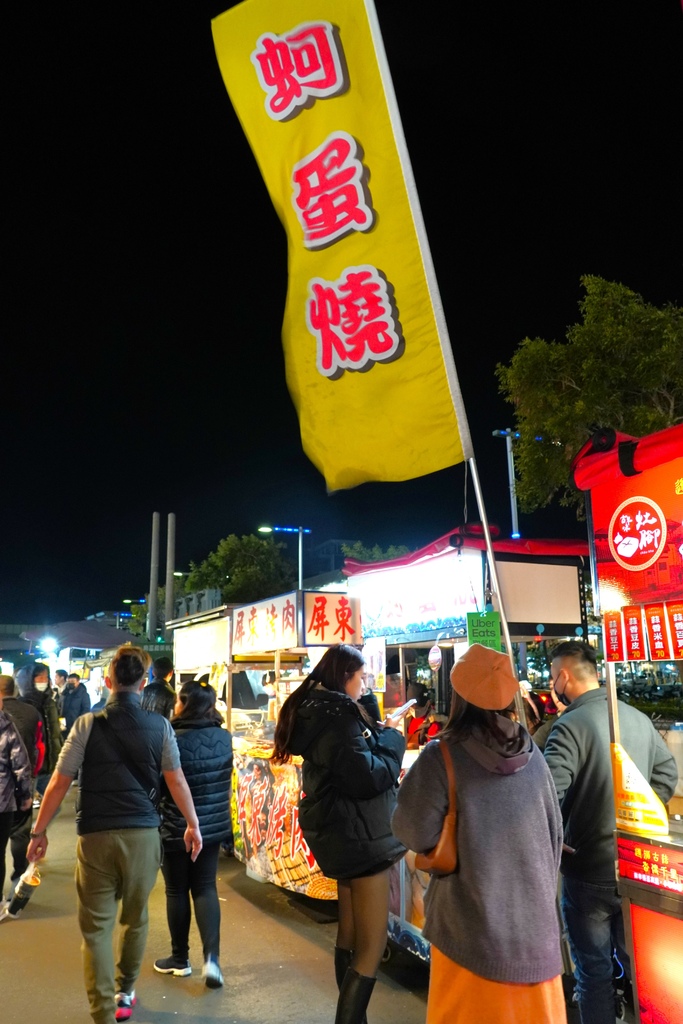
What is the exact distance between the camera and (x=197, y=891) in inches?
184

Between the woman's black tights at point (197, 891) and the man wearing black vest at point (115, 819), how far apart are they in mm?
586

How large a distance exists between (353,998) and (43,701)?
20.9 feet

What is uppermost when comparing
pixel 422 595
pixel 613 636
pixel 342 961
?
pixel 422 595

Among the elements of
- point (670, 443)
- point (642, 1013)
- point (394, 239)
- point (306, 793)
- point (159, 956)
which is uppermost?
point (394, 239)

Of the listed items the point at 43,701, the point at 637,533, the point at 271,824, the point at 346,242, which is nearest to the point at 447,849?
the point at 637,533

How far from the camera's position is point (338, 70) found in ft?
14.9

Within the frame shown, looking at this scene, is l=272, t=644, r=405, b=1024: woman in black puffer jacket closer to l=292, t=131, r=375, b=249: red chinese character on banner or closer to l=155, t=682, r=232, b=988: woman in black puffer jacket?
l=155, t=682, r=232, b=988: woman in black puffer jacket

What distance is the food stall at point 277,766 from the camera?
6062 mm

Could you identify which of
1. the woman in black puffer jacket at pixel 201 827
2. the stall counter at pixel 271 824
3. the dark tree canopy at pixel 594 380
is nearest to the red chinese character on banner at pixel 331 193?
the woman in black puffer jacket at pixel 201 827

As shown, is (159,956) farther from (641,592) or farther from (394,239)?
(394,239)

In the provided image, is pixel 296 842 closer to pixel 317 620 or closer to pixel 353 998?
pixel 317 620

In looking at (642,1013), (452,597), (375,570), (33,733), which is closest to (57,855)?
(33,733)

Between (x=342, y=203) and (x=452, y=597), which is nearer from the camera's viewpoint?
(x=342, y=203)

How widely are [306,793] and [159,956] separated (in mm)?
2310
